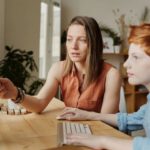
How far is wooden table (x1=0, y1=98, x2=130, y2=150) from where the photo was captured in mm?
1089

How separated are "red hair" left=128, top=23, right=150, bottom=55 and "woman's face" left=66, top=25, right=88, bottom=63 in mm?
633

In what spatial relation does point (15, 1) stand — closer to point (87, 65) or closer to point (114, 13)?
point (114, 13)

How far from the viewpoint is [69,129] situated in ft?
4.17

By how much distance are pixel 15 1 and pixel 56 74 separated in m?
2.10

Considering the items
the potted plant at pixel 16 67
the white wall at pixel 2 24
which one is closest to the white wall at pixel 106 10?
the white wall at pixel 2 24

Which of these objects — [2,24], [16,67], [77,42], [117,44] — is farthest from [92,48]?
[117,44]

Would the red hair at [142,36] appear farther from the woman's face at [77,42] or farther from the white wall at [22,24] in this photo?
the white wall at [22,24]

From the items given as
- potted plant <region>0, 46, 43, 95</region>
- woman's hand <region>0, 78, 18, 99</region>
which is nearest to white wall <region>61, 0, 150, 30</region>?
potted plant <region>0, 46, 43, 95</region>

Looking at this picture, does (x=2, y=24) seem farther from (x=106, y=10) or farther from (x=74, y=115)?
(x=74, y=115)

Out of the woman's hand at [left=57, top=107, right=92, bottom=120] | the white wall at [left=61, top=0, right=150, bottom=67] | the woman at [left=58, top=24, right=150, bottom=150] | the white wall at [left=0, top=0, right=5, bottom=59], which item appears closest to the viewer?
the woman at [left=58, top=24, right=150, bottom=150]

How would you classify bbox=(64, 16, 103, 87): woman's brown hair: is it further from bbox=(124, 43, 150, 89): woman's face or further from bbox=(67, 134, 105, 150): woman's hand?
bbox=(67, 134, 105, 150): woman's hand

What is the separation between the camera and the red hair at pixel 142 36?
45.9 inches

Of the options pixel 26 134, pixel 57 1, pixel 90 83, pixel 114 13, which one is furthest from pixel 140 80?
pixel 114 13

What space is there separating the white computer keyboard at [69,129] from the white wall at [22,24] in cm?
259
